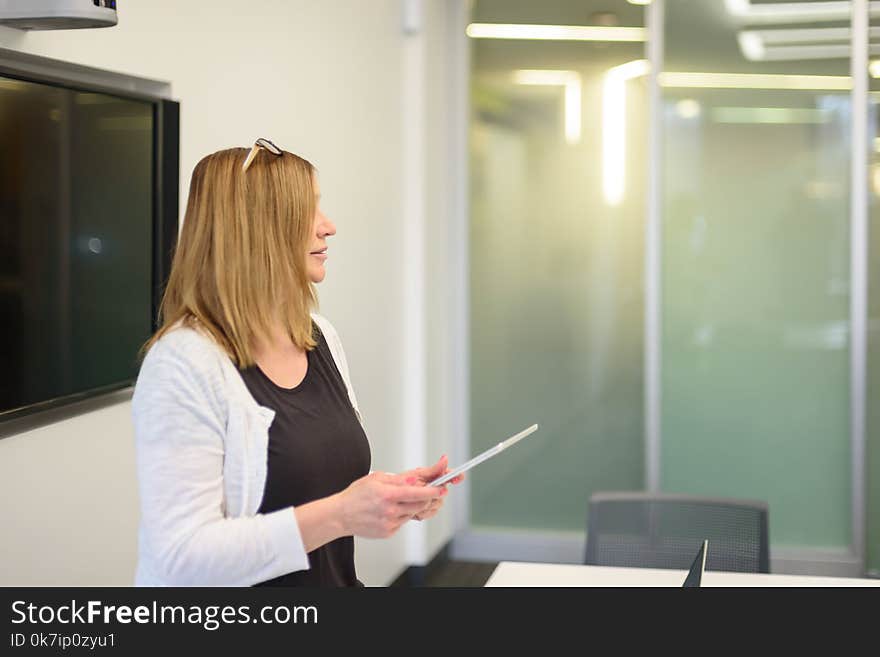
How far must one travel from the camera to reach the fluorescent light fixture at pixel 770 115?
470cm

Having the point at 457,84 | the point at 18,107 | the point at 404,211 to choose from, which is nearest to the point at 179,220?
the point at 18,107

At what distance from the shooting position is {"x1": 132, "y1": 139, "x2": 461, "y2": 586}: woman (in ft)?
4.73

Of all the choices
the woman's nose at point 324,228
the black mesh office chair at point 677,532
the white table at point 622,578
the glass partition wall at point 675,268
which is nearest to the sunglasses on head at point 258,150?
the woman's nose at point 324,228

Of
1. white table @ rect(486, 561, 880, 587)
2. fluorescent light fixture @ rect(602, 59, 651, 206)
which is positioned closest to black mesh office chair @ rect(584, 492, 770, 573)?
white table @ rect(486, 561, 880, 587)

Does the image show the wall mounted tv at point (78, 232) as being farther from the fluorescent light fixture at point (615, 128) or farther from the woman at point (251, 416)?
the fluorescent light fixture at point (615, 128)

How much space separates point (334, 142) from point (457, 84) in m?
1.43

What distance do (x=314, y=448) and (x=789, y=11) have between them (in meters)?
3.86

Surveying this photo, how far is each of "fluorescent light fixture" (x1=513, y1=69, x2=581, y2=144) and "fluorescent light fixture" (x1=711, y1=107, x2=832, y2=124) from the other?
2.02ft

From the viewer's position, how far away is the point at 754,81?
15.5ft

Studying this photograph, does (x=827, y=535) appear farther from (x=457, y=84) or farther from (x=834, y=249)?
(x=457, y=84)

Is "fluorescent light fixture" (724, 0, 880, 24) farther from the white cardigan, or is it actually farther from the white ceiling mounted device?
the white cardigan

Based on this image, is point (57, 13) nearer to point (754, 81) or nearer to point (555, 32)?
point (555, 32)

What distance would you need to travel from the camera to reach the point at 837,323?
4742 mm

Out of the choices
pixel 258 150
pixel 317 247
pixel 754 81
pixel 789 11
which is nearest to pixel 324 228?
pixel 317 247
